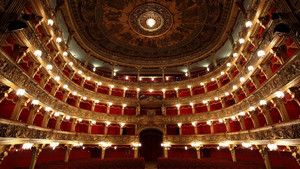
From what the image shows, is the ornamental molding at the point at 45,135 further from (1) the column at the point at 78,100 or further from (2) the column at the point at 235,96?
(2) the column at the point at 235,96

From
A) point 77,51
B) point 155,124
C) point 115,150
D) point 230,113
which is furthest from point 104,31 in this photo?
point 230,113

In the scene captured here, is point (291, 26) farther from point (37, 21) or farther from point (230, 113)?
point (37, 21)

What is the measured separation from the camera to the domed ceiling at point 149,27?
17797 mm

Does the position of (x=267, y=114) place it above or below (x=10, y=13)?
below

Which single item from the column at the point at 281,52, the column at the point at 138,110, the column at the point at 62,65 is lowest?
the column at the point at 138,110

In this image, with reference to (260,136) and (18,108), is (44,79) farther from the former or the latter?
(260,136)

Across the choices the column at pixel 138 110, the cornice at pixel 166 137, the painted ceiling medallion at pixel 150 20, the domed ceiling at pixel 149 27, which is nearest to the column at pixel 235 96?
the cornice at pixel 166 137

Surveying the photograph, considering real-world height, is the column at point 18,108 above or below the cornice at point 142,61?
below

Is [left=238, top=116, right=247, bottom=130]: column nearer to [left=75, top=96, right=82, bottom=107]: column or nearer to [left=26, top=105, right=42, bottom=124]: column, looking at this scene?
[left=75, top=96, right=82, bottom=107]: column

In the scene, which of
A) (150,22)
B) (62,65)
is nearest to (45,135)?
(62,65)

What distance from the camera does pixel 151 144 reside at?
2420 cm

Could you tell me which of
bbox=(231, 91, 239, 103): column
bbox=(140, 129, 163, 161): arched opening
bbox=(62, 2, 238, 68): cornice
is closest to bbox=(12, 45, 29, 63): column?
bbox=(62, 2, 238, 68): cornice

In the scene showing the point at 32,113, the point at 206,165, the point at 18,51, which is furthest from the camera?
the point at 32,113

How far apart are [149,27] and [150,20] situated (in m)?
1.13
